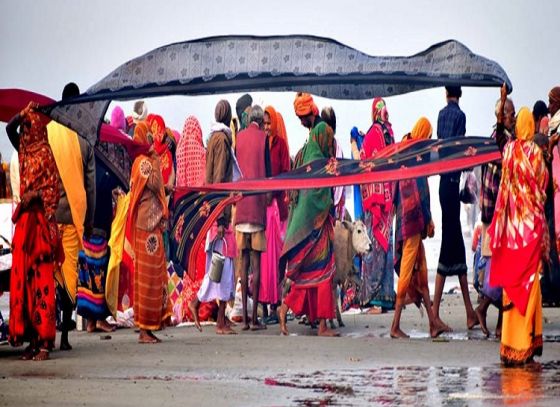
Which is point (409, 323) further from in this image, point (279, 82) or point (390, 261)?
point (279, 82)

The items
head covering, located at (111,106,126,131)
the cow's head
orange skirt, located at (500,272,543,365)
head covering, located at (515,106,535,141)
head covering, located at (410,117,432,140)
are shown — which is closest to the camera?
orange skirt, located at (500,272,543,365)

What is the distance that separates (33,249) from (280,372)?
2.46 metres

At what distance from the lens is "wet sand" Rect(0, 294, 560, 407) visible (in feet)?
36.1

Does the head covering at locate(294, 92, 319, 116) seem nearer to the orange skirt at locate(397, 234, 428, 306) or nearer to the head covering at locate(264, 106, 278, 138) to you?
the head covering at locate(264, 106, 278, 138)

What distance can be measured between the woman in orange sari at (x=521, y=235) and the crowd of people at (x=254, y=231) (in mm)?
11

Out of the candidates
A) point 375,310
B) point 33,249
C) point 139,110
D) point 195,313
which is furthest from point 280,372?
point 139,110

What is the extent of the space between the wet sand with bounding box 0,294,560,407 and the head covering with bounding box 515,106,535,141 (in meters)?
1.66

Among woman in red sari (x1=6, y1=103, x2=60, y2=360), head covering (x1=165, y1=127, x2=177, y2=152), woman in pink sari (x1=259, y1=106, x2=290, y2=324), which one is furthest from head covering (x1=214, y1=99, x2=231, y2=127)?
woman in red sari (x1=6, y1=103, x2=60, y2=360)

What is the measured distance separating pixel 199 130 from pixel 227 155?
2.65m

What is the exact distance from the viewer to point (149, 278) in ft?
50.4

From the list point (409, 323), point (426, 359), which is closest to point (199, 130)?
point (409, 323)

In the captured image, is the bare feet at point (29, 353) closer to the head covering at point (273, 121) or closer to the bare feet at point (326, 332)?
the bare feet at point (326, 332)

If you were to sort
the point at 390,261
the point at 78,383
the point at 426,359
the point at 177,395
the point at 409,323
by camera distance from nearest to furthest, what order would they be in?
the point at 177,395
the point at 78,383
the point at 426,359
the point at 409,323
the point at 390,261

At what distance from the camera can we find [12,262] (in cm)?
1406
